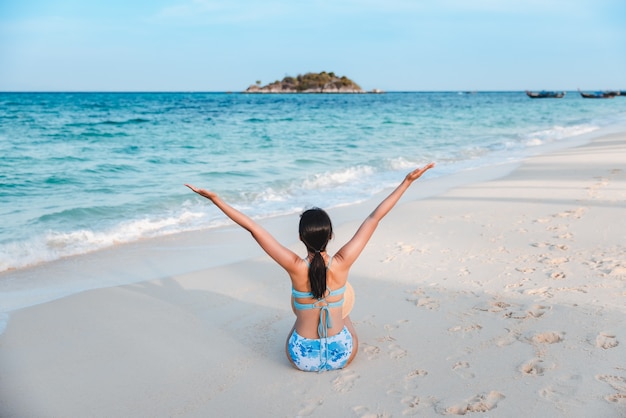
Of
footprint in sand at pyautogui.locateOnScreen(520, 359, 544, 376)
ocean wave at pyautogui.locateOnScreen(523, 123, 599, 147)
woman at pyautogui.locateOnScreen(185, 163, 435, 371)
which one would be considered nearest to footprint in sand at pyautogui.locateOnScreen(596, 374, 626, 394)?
footprint in sand at pyautogui.locateOnScreen(520, 359, 544, 376)

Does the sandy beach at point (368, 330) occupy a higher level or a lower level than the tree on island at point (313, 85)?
lower

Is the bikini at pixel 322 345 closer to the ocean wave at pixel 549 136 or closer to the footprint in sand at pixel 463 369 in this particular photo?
the footprint in sand at pixel 463 369

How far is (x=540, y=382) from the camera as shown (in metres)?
3.15

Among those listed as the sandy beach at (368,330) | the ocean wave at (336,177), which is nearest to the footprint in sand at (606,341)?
the sandy beach at (368,330)

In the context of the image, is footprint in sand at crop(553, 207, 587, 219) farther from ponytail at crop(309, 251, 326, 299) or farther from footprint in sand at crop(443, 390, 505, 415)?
ponytail at crop(309, 251, 326, 299)

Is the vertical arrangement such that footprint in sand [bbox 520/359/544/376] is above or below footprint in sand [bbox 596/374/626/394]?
below

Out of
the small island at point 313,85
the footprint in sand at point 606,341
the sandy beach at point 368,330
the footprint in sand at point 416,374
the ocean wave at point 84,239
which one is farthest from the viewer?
the small island at point 313,85

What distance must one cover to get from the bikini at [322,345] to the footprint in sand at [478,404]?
788 millimetres

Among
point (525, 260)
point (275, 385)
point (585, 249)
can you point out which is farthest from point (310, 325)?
point (585, 249)

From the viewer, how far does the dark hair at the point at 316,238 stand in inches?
127

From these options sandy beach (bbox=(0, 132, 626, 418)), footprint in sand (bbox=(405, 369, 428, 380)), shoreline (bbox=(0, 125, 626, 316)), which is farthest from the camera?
shoreline (bbox=(0, 125, 626, 316))

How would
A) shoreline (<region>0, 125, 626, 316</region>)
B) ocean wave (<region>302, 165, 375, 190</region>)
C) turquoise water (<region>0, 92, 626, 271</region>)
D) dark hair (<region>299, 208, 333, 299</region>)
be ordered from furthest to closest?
ocean wave (<region>302, 165, 375, 190</region>) < turquoise water (<region>0, 92, 626, 271</region>) < shoreline (<region>0, 125, 626, 316</region>) < dark hair (<region>299, 208, 333, 299</region>)

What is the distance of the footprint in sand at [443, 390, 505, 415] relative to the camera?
293 cm

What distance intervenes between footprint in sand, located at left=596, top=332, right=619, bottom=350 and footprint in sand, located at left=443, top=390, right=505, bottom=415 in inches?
38.1
